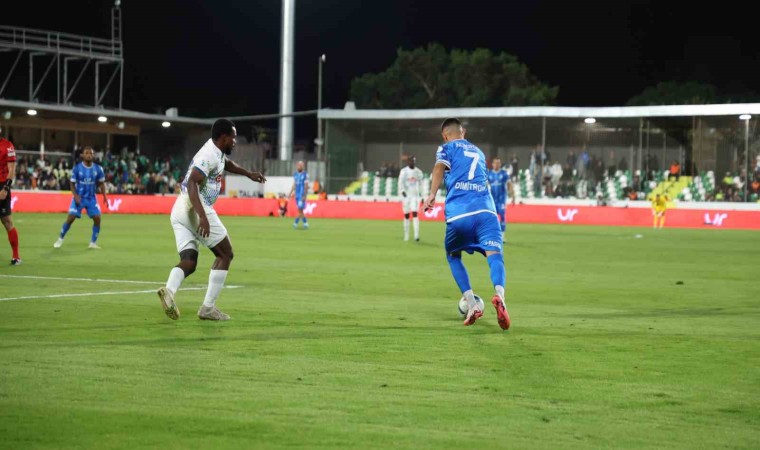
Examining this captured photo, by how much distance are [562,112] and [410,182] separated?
1190 inches

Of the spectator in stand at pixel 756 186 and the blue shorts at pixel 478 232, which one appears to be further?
the spectator in stand at pixel 756 186

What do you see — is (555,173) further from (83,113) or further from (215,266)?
(215,266)

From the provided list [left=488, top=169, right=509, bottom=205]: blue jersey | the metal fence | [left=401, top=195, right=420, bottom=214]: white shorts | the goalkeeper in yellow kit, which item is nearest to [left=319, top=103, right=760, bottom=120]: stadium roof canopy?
the metal fence

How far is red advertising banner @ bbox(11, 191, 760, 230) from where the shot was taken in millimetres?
46812

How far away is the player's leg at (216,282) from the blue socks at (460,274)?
8.06 ft

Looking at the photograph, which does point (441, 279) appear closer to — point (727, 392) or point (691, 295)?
point (691, 295)

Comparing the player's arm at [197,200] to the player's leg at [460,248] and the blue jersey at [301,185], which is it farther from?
the blue jersey at [301,185]

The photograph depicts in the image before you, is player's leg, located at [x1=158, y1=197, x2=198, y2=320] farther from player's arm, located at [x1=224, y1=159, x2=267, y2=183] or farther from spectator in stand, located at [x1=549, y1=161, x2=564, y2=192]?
spectator in stand, located at [x1=549, y1=161, x2=564, y2=192]

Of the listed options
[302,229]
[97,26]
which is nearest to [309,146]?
[97,26]

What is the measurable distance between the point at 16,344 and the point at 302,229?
27.4 metres

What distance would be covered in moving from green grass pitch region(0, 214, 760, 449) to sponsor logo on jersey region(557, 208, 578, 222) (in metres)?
30.0

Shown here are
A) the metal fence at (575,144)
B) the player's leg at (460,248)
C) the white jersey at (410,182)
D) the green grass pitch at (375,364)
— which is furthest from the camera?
the metal fence at (575,144)

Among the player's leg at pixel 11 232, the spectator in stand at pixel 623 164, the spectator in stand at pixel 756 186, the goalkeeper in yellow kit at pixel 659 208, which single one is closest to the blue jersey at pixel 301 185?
the goalkeeper in yellow kit at pixel 659 208

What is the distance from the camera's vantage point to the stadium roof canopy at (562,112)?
56.2 meters
